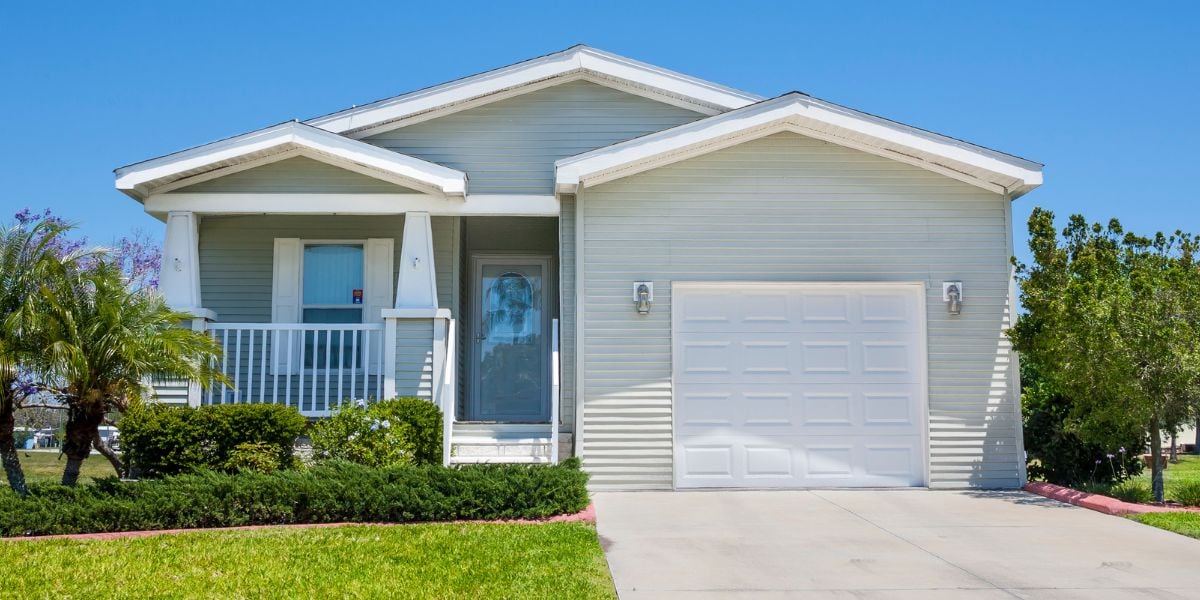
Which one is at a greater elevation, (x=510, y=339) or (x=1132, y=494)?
(x=510, y=339)

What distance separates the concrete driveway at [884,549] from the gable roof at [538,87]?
4.80 meters

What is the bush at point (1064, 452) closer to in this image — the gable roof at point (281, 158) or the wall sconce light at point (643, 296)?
the wall sconce light at point (643, 296)

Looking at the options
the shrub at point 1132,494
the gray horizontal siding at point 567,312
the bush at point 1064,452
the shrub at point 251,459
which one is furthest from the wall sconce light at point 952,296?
the shrub at point 251,459

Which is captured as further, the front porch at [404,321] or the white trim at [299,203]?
the white trim at [299,203]

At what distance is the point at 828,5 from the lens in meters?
14.6

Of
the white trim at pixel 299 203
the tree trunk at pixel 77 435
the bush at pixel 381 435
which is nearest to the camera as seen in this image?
the tree trunk at pixel 77 435

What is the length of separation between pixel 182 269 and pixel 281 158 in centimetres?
160

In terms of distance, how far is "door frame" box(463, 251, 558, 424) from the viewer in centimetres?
1276

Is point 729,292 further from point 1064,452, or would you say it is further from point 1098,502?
point 1098,502

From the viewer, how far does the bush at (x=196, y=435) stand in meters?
8.81

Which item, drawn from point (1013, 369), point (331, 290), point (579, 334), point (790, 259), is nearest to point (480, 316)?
point (331, 290)

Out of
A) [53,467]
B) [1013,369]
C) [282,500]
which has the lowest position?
[53,467]

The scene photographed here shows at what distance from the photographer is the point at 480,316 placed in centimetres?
1304

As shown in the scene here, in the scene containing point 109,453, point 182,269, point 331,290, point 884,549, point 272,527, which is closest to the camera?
point 884,549
